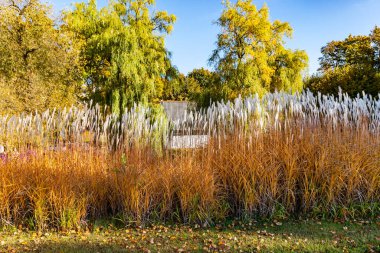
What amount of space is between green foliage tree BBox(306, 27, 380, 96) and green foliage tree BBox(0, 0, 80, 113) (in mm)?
8183

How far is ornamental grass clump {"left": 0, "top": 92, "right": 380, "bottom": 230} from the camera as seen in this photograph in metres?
4.14

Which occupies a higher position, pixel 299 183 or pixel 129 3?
pixel 129 3

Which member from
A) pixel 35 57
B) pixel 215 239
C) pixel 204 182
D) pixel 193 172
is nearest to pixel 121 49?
pixel 35 57

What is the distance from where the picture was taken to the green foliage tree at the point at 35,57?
34.7 feet

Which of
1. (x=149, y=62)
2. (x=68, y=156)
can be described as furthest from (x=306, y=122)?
(x=149, y=62)

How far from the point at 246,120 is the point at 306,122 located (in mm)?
1014

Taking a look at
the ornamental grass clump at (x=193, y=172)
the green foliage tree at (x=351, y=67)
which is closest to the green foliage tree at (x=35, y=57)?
the ornamental grass clump at (x=193, y=172)

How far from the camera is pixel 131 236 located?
3.87 metres

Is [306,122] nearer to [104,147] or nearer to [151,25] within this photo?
[104,147]

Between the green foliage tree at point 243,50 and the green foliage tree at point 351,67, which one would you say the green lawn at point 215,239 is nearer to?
the green foliage tree at point 351,67

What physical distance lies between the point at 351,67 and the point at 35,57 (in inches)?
630

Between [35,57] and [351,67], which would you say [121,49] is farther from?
[351,67]

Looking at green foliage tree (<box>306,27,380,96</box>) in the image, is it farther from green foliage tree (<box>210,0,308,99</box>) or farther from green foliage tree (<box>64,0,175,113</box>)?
green foliage tree (<box>64,0,175,113</box>)

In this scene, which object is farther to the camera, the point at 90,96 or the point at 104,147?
the point at 90,96
